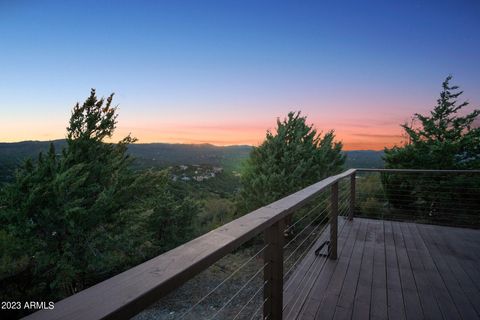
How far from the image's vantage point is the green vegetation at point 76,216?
9.35m

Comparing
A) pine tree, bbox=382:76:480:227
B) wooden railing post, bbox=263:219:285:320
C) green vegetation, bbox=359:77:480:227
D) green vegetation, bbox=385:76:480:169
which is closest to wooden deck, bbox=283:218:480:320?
wooden railing post, bbox=263:219:285:320

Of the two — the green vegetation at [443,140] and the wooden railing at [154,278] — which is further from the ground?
the green vegetation at [443,140]

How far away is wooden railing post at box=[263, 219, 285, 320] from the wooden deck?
0.81m

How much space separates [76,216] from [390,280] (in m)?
11.3

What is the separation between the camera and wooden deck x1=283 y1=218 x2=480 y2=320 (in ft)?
6.91

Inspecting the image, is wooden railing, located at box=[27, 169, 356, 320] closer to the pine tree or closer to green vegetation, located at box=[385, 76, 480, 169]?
the pine tree

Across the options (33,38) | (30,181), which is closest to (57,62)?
(33,38)

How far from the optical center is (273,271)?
1.31 metres

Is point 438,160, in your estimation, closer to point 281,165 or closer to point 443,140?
point 443,140

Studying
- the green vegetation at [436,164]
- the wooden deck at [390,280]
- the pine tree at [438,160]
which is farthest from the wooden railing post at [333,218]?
the pine tree at [438,160]

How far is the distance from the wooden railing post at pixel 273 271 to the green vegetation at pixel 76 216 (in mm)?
10587

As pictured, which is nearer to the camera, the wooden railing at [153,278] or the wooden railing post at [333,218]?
the wooden railing at [153,278]

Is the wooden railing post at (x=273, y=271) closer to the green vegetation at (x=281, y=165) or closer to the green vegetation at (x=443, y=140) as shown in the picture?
the green vegetation at (x=443, y=140)

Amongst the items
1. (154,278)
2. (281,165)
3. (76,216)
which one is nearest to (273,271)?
(154,278)
